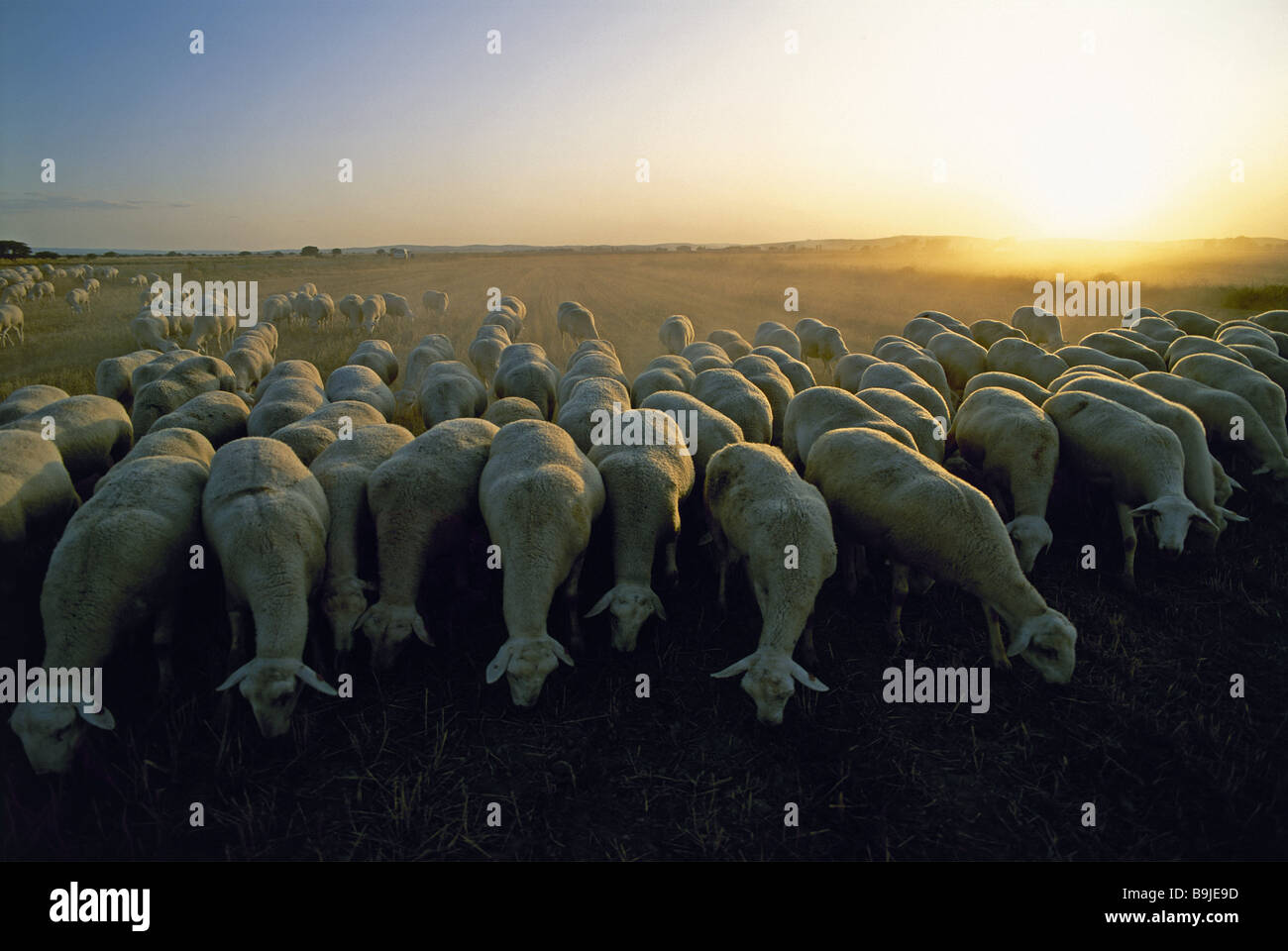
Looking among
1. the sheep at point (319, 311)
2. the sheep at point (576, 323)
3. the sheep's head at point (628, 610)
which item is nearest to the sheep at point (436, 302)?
the sheep at point (319, 311)

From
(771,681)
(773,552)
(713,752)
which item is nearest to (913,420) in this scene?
(773,552)

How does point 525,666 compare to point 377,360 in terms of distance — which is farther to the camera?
point 377,360

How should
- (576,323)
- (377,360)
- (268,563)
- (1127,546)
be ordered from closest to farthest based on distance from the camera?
(268,563) → (1127,546) → (377,360) → (576,323)

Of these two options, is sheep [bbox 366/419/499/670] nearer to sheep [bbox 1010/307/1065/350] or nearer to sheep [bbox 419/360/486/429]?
sheep [bbox 419/360/486/429]

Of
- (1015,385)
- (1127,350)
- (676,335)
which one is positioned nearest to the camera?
(1015,385)

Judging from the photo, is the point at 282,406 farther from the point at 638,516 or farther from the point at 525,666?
the point at 525,666

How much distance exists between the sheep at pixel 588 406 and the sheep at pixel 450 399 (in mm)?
1764

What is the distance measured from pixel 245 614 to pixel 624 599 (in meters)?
3.11

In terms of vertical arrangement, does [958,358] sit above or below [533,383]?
above

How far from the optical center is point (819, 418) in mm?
8000

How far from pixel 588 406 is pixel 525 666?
161 inches

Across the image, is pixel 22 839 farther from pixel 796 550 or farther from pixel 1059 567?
pixel 1059 567

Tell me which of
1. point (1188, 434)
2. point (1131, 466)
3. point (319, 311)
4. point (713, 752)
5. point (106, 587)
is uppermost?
point (319, 311)

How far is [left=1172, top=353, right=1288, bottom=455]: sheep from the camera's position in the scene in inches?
364
